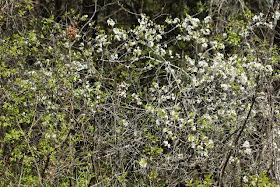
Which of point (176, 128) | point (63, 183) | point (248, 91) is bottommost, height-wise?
point (63, 183)

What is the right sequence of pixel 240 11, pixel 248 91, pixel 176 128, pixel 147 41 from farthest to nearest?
1. pixel 240 11
2. pixel 147 41
3. pixel 248 91
4. pixel 176 128

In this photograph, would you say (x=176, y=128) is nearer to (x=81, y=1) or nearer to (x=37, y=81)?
(x=37, y=81)

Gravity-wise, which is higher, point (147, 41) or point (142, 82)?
point (147, 41)

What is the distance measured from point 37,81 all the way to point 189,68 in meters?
1.70

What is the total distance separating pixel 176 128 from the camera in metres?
4.37

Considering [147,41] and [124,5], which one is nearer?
[147,41]

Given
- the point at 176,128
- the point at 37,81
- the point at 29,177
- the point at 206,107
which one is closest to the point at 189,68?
the point at 206,107

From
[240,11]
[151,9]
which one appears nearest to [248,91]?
[240,11]

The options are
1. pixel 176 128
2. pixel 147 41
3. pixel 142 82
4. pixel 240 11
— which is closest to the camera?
pixel 176 128

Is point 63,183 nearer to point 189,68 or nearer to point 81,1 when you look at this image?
point 189,68

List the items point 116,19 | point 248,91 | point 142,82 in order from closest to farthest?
point 248,91 < point 142,82 < point 116,19

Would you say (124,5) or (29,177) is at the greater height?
(124,5)

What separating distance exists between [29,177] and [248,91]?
7.99 ft

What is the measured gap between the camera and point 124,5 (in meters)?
6.44
